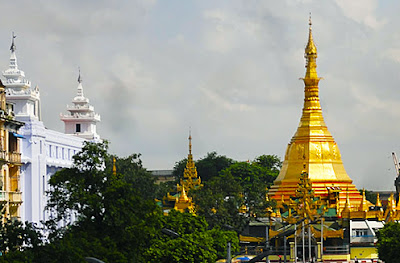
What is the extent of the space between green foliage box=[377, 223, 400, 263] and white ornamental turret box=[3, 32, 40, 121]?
3110 centimetres

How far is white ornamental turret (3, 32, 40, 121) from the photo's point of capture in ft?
411

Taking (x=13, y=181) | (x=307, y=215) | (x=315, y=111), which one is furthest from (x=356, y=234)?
(x=13, y=181)

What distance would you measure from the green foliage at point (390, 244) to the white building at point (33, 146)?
2550 cm

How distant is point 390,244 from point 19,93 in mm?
36714

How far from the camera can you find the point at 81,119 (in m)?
176

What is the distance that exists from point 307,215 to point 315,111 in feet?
94.9

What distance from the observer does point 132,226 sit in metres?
75.1

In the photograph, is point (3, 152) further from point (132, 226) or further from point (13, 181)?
point (132, 226)

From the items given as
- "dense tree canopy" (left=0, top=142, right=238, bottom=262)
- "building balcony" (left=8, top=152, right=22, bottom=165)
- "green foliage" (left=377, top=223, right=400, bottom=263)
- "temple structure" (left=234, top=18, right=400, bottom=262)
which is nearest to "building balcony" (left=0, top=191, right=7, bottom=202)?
"building balcony" (left=8, top=152, right=22, bottom=165)

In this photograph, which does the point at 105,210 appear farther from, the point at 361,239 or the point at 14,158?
the point at 361,239

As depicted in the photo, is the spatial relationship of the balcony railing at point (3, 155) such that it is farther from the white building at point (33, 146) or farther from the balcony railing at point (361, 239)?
the balcony railing at point (361, 239)

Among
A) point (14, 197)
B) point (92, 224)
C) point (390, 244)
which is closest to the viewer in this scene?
point (92, 224)

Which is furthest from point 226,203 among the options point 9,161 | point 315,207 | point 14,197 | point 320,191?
point 9,161

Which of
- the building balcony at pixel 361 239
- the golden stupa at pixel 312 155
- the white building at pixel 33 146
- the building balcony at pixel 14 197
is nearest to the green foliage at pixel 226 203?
the golden stupa at pixel 312 155
